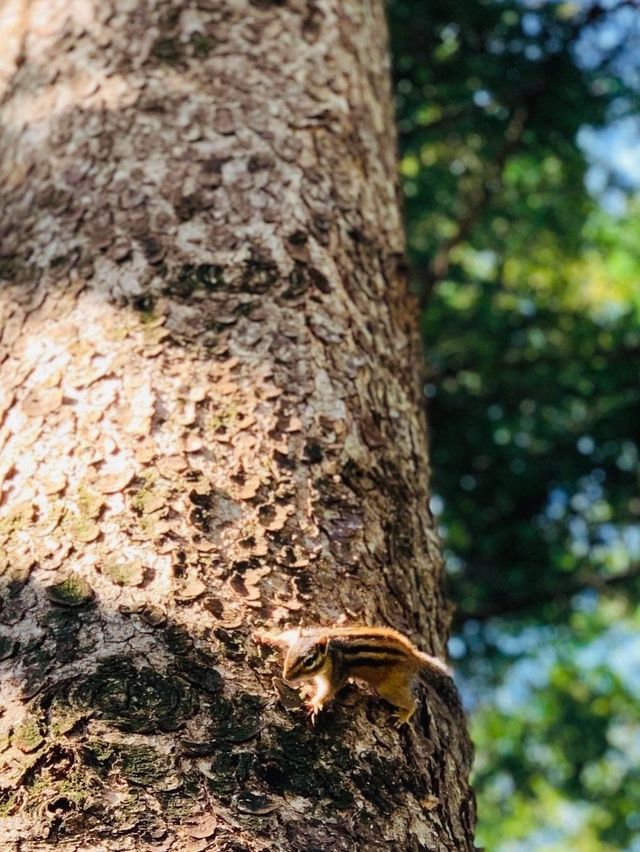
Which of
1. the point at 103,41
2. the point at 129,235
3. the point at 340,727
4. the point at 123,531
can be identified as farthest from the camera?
the point at 103,41

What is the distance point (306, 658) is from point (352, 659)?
133mm

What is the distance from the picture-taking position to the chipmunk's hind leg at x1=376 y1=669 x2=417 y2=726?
5.75ft

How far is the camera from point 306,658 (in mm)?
1617

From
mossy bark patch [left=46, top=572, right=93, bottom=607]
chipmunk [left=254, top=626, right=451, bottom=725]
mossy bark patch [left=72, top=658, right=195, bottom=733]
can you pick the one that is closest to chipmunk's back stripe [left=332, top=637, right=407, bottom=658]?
chipmunk [left=254, top=626, right=451, bottom=725]

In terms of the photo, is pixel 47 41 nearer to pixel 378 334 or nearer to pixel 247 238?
pixel 247 238

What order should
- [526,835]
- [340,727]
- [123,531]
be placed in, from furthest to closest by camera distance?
[526,835], [123,531], [340,727]

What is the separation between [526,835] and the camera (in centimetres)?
1066

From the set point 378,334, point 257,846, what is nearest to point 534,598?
point 378,334

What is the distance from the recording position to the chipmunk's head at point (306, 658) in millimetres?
1607

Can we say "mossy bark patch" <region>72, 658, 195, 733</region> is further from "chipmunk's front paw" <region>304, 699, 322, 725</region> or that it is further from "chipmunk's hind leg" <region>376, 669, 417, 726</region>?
"chipmunk's hind leg" <region>376, 669, 417, 726</region>

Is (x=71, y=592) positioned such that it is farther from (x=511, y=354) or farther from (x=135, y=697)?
(x=511, y=354)

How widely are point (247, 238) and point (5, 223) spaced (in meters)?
0.69

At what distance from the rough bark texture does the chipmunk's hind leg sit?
0.14 ft

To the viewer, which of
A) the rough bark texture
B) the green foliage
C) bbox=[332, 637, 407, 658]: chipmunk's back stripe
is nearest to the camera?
the rough bark texture
